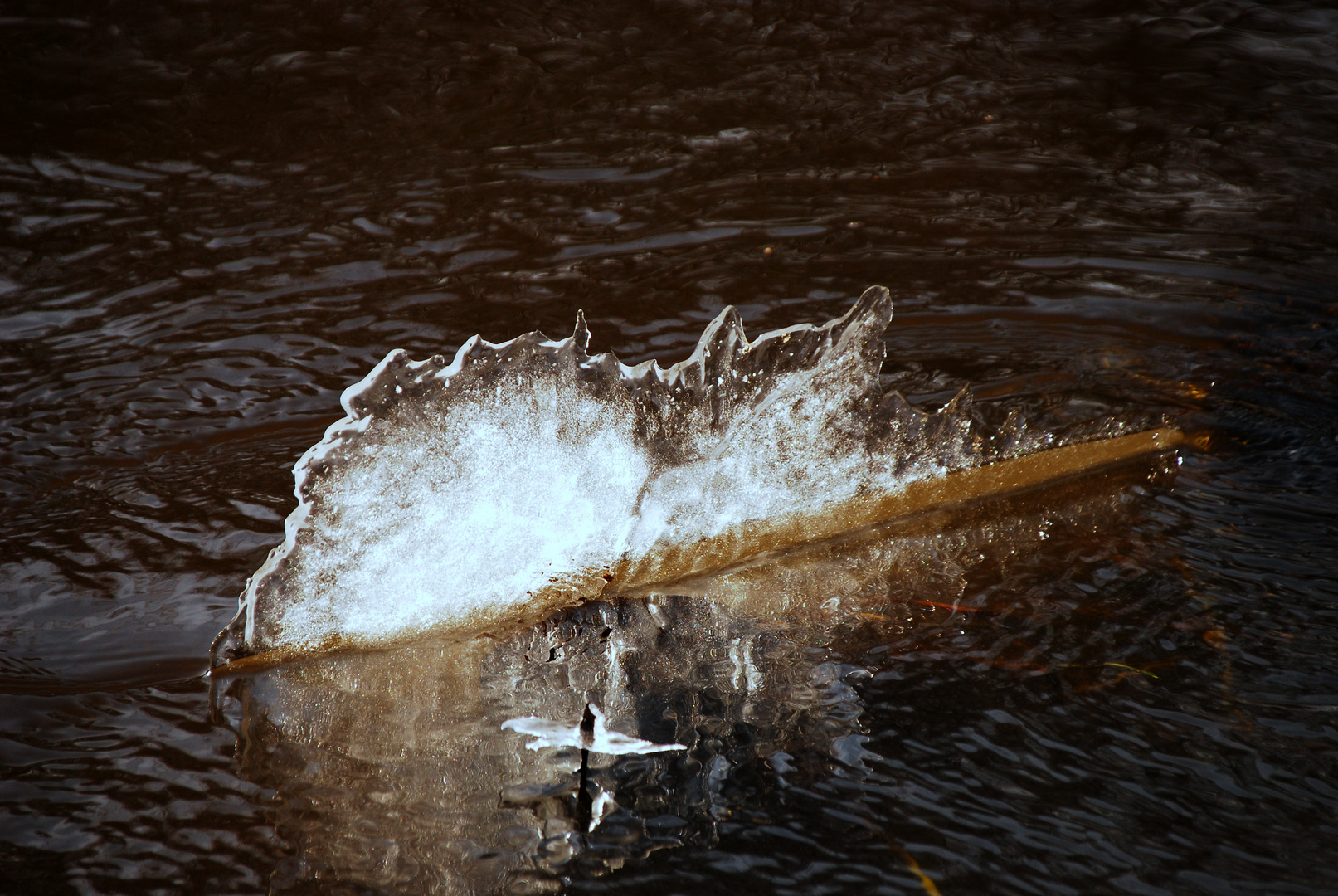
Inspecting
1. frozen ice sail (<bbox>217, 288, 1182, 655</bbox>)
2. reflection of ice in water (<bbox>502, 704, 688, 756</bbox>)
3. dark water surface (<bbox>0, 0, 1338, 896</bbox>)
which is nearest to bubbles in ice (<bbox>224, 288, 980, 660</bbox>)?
frozen ice sail (<bbox>217, 288, 1182, 655</bbox>)

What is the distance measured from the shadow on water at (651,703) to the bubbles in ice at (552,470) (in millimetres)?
87

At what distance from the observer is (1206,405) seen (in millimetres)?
2662

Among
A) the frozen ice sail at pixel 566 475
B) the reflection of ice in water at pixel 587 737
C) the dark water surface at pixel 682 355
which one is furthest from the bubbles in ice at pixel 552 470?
the reflection of ice in water at pixel 587 737

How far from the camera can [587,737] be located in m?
1.50

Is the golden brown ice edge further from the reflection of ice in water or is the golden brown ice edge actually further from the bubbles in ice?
the reflection of ice in water

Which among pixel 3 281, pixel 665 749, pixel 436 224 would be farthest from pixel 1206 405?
pixel 3 281

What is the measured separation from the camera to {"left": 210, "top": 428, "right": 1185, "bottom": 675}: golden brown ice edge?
1868 millimetres

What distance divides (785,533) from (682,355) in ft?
2.37

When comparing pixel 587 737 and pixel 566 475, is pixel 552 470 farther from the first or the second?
pixel 587 737

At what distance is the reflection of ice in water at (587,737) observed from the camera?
150 centimetres

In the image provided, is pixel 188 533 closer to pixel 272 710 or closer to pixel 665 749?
pixel 272 710

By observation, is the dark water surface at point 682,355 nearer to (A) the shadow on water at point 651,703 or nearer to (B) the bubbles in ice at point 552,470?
(A) the shadow on water at point 651,703

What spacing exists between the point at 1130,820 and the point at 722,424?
1.00 metres

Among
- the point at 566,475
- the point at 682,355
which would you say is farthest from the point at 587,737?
the point at 682,355
